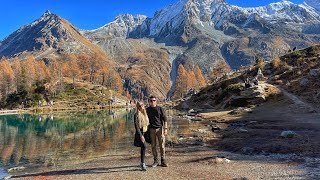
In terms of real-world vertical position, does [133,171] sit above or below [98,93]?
below

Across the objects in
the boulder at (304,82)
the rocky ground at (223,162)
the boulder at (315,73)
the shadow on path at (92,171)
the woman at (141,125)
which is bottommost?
the shadow on path at (92,171)

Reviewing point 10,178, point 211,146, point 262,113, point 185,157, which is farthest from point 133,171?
point 262,113

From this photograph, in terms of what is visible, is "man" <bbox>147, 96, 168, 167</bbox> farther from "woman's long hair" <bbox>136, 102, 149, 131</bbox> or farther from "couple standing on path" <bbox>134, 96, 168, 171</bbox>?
"woman's long hair" <bbox>136, 102, 149, 131</bbox>

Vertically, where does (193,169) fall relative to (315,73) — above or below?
below

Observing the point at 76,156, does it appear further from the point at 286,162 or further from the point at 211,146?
the point at 286,162

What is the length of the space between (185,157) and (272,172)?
768 centimetres

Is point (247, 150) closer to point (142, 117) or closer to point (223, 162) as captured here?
point (223, 162)

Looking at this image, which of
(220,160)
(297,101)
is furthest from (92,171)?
(297,101)

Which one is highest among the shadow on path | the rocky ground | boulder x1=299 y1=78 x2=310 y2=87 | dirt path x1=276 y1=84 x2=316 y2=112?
boulder x1=299 y1=78 x2=310 y2=87

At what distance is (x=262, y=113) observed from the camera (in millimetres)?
55438

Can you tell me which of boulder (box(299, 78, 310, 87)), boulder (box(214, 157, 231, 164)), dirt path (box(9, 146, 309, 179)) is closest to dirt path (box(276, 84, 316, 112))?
boulder (box(299, 78, 310, 87))

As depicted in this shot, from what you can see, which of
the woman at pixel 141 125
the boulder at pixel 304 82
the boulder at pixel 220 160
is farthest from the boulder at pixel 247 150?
the boulder at pixel 304 82

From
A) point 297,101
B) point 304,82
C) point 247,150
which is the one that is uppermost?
point 304,82

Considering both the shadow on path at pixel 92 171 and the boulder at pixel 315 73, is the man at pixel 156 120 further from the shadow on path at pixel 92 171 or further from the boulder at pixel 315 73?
the boulder at pixel 315 73
